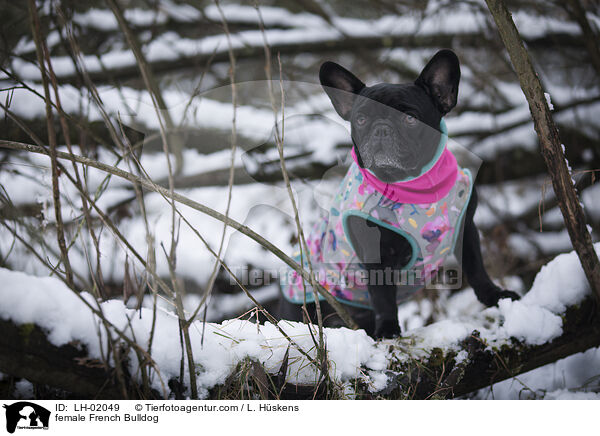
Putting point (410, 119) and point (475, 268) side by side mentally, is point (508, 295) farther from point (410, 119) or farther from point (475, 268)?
point (410, 119)

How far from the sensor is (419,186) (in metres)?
0.93

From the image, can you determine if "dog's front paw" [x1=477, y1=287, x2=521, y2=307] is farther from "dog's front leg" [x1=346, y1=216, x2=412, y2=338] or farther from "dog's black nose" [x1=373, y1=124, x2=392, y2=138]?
"dog's black nose" [x1=373, y1=124, x2=392, y2=138]

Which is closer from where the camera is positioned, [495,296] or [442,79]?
[442,79]

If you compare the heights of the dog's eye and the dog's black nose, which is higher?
the dog's eye

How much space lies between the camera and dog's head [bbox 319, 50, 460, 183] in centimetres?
87

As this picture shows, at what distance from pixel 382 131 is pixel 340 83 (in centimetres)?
16

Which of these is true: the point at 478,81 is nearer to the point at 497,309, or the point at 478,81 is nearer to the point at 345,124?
the point at 345,124

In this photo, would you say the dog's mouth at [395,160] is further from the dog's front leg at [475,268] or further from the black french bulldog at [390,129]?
the dog's front leg at [475,268]

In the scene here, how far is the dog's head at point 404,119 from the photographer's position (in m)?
0.87
